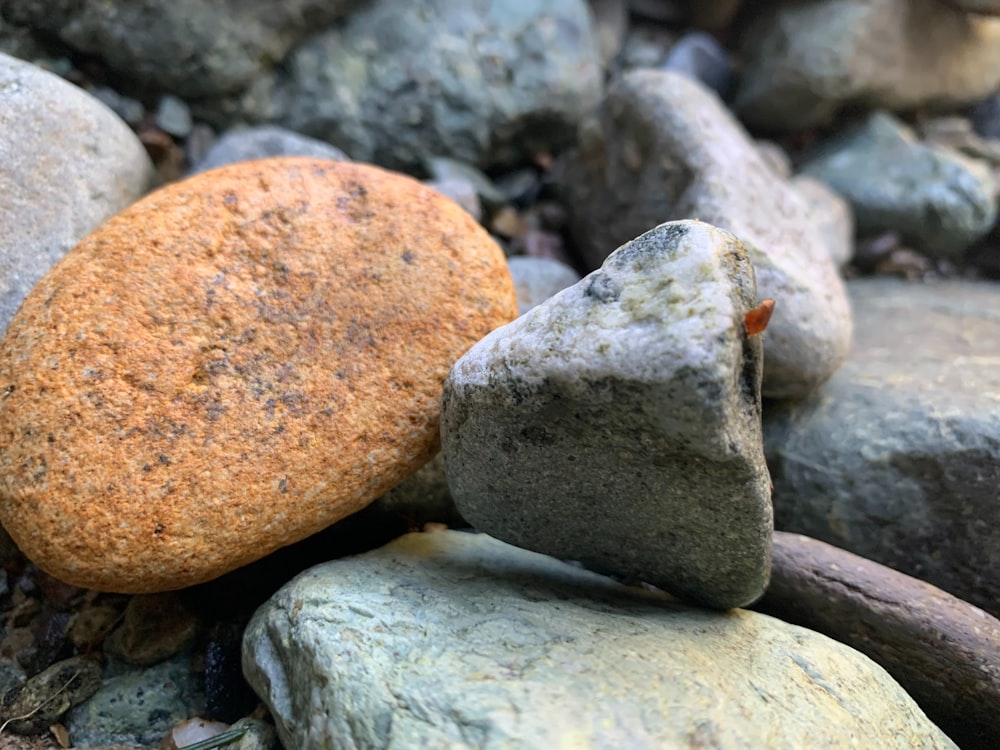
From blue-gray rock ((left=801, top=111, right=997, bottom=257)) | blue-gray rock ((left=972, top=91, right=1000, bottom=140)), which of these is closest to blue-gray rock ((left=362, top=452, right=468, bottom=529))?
blue-gray rock ((left=801, top=111, right=997, bottom=257))

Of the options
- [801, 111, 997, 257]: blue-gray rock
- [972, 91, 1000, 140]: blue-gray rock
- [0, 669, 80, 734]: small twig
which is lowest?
[0, 669, 80, 734]: small twig

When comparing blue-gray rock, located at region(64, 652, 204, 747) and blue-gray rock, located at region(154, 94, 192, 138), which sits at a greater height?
blue-gray rock, located at region(154, 94, 192, 138)

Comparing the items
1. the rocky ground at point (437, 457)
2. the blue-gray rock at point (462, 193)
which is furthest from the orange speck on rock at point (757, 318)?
the blue-gray rock at point (462, 193)

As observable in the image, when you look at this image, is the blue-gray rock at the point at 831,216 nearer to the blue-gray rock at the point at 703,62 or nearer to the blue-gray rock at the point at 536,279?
the blue-gray rock at the point at 703,62

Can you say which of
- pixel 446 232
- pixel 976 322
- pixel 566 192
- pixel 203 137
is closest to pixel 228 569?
pixel 446 232

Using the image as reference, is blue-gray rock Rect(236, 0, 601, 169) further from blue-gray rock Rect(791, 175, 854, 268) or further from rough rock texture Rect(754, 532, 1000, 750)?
rough rock texture Rect(754, 532, 1000, 750)

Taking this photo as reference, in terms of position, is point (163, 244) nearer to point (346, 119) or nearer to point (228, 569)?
point (228, 569)

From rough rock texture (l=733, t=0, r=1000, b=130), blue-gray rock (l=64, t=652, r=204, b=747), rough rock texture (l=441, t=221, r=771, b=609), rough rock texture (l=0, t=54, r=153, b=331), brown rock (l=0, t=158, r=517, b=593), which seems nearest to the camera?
rough rock texture (l=441, t=221, r=771, b=609)
